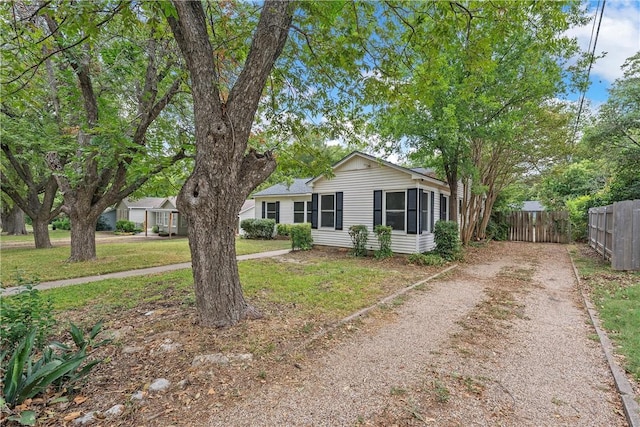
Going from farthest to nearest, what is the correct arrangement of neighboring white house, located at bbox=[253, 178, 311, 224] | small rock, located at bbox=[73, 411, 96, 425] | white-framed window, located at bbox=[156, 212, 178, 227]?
white-framed window, located at bbox=[156, 212, 178, 227] < neighboring white house, located at bbox=[253, 178, 311, 224] < small rock, located at bbox=[73, 411, 96, 425]

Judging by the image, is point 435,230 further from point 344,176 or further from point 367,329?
point 367,329

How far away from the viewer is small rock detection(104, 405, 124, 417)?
231cm

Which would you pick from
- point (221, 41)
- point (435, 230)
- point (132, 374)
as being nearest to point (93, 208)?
point (221, 41)

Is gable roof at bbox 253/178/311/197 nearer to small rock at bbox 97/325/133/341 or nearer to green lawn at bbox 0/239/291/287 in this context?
green lawn at bbox 0/239/291/287

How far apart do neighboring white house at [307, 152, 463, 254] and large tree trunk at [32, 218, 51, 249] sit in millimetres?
11552

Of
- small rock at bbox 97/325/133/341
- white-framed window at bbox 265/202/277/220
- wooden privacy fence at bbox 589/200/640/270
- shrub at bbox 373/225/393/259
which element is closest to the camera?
small rock at bbox 97/325/133/341

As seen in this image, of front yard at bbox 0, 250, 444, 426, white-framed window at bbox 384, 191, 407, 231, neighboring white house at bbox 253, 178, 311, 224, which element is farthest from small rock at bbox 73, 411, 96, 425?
neighboring white house at bbox 253, 178, 311, 224

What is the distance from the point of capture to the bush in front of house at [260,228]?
17.5 m

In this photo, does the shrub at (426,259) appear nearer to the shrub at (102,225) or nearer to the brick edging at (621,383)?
the brick edging at (621,383)

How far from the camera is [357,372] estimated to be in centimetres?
300

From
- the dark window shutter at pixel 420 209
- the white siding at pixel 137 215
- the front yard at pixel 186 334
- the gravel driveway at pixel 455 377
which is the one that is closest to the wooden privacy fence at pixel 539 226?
the dark window shutter at pixel 420 209

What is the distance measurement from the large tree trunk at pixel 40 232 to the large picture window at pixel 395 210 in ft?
46.6

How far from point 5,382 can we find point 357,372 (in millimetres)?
2911

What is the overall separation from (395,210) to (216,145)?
8.14m
